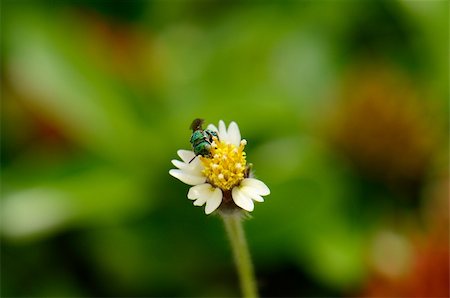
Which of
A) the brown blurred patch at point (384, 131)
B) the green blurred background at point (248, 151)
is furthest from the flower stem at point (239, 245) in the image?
the brown blurred patch at point (384, 131)

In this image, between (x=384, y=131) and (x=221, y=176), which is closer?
(x=221, y=176)

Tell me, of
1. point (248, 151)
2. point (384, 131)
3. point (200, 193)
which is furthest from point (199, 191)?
point (384, 131)

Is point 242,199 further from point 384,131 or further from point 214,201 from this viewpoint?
point 384,131

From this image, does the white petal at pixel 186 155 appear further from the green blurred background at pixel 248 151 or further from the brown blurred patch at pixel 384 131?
the brown blurred patch at pixel 384 131

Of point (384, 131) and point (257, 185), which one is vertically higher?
point (384, 131)

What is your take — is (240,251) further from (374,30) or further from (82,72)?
(374,30)

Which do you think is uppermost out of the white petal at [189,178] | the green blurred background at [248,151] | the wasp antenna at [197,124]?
the green blurred background at [248,151]

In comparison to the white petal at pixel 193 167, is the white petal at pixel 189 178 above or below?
below
